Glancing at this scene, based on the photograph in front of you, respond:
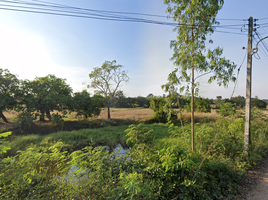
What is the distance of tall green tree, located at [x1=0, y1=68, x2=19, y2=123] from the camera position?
10.8 m

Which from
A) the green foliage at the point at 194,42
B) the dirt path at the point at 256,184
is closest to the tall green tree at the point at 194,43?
the green foliage at the point at 194,42

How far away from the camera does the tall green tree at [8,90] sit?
10844 mm

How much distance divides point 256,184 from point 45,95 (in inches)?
603

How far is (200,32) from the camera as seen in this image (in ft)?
13.9

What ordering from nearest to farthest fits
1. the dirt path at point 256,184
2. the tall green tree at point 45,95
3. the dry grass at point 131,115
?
the dirt path at point 256,184 < the tall green tree at point 45,95 < the dry grass at point 131,115

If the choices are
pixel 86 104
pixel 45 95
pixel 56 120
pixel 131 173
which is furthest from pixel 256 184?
pixel 45 95

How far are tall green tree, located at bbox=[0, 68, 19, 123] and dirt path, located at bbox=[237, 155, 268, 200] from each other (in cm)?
1525

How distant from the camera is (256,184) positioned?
3.91 m

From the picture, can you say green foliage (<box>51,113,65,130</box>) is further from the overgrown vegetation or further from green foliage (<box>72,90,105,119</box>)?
the overgrown vegetation

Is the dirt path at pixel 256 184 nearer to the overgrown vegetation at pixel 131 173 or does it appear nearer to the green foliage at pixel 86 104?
the overgrown vegetation at pixel 131 173

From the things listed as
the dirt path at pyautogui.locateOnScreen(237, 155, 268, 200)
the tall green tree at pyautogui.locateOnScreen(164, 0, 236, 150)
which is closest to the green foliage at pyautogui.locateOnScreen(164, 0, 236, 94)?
the tall green tree at pyautogui.locateOnScreen(164, 0, 236, 150)

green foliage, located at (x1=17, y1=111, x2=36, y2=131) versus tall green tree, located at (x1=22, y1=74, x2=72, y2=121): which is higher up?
tall green tree, located at (x1=22, y1=74, x2=72, y2=121)

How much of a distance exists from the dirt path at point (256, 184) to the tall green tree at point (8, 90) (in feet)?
50.0

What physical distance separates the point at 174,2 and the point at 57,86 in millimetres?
13413
